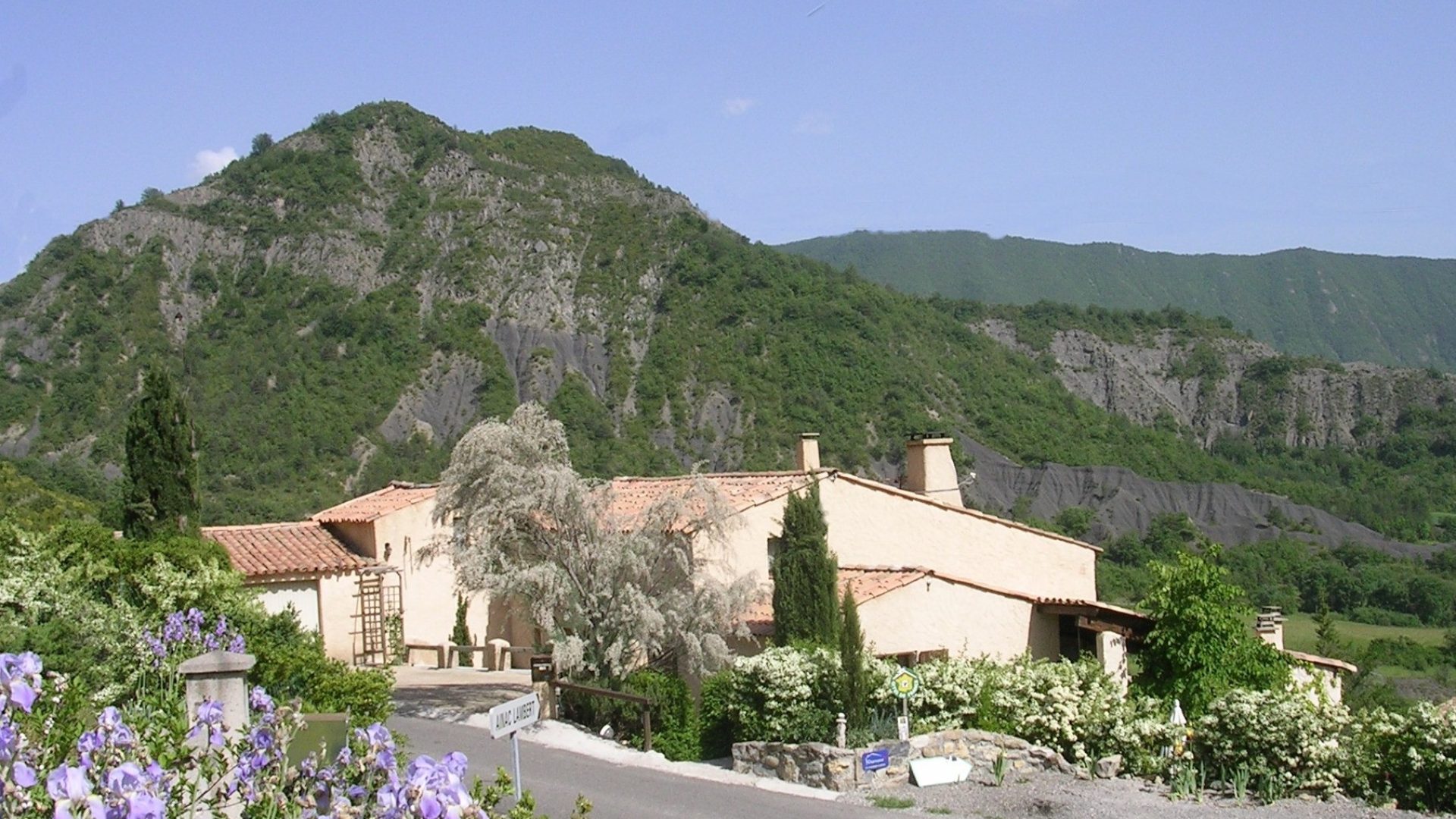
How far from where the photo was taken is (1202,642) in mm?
19094

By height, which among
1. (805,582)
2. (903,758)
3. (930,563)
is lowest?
(903,758)

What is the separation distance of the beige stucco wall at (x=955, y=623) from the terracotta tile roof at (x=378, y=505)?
9.98m

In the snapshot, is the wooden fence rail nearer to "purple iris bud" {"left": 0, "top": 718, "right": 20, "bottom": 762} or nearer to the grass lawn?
"purple iris bud" {"left": 0, "top": 718, "right": 20, "bottom": 762}

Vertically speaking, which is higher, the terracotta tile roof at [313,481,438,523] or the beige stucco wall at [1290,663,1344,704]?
the terracotta tile roof at [313,481,438,523]

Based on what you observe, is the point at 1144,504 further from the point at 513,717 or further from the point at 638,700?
the point at 513,717

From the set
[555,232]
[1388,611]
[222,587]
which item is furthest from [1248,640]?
[555,232]

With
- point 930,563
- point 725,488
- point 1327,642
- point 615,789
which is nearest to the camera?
point 615,789

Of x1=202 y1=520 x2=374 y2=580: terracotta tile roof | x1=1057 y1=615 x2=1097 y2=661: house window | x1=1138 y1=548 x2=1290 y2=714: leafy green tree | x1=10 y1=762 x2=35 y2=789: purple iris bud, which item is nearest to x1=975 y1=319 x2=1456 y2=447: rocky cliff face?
x1=1057 y1=615 x2=1097 y2=661: house window

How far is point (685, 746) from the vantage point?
1833cm

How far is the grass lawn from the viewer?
52.2 metres

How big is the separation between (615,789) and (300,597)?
39.5 feet

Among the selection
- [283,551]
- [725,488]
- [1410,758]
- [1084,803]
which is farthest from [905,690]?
[283,551]

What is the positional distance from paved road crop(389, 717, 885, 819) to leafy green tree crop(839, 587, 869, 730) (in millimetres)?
1659

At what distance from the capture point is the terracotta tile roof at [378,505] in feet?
90.1
